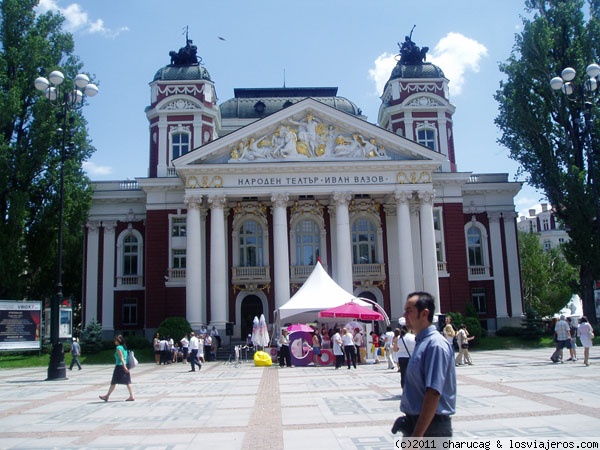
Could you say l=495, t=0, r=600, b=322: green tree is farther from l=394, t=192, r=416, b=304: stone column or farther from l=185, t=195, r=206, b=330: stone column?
l=185, t=195, r=206, b=330: stone column

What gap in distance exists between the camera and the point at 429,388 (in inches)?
180

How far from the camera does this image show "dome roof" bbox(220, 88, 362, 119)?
49938mm

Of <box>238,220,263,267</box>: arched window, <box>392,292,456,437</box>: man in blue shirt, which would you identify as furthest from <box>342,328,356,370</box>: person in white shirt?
<box>392,292,456,437</box>: man in blue shirt

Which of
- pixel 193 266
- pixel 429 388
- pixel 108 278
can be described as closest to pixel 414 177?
pixel 193 266

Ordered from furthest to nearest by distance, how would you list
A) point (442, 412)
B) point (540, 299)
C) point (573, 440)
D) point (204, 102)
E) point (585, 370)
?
point (540, 299), point (204, 102), point (585, 370), point (573, 440), point (442, 412)

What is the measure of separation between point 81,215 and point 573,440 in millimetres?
35186

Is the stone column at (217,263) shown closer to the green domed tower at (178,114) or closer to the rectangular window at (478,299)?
the green domed tower at (178,114)

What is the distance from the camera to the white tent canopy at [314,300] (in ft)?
91.5

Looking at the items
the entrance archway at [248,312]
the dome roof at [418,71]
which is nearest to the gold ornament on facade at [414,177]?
the dome roof at [418,71]

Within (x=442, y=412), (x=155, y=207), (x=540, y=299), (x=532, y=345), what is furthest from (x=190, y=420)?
(x=540, y=299)

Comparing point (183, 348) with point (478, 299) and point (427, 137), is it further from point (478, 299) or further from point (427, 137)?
point (427, 137)

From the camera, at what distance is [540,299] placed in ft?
219

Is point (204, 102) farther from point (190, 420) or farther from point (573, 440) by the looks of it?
point (573, 440)

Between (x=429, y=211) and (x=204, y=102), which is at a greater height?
(x=204, y=102)
